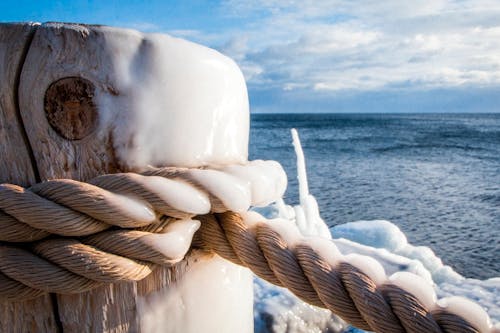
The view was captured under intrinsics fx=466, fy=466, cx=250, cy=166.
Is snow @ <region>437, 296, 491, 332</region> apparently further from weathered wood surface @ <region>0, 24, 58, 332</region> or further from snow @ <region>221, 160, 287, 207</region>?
weathered wood surface @ <region>0, 24, 58, 332</region>

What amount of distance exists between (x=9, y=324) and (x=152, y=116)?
49cm

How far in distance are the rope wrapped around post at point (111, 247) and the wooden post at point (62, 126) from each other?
4 centimetres

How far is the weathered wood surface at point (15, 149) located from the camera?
0.85m

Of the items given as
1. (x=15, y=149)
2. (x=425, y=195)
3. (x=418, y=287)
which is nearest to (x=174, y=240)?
(x=15, y=149)

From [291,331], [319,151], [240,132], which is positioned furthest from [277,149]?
[240,132]

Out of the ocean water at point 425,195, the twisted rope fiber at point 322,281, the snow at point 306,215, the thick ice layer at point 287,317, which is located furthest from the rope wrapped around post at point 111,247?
the ocean water at point 425,195

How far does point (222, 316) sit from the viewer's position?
98 centimetres

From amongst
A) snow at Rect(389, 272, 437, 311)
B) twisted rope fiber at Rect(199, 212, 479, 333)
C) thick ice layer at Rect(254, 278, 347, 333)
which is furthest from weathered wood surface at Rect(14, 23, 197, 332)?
thick ice layer at Rect(254, 278, 347, 333)

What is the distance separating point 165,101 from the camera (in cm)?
88

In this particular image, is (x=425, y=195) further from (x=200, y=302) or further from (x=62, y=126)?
(x=62, y=126)

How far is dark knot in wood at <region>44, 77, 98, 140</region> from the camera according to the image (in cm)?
85

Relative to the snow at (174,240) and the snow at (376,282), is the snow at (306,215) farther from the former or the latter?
the snow at (174,240)

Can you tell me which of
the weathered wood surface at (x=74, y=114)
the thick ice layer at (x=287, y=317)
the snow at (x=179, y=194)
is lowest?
the thick ice layer at (x=287, y=317)

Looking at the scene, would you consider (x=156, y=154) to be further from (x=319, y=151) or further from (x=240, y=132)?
(x=319, y=151)
